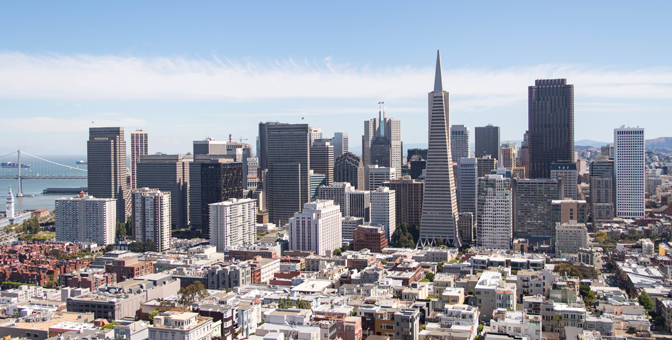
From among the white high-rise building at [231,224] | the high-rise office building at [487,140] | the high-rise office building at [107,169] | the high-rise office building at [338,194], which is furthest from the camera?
the high-rise office building at [487,140]

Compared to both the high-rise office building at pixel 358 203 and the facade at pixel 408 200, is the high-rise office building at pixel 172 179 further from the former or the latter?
the facade at pixel 408 200

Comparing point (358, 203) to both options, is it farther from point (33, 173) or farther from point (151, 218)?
point (33, 173)

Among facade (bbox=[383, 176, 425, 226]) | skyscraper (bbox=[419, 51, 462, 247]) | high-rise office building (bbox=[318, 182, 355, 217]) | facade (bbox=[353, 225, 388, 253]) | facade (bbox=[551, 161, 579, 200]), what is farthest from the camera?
facade (bbox=[551, 161, 579, 200])

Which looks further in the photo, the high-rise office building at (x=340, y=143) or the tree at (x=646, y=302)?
the high-rise office building at (x=340, y=143)

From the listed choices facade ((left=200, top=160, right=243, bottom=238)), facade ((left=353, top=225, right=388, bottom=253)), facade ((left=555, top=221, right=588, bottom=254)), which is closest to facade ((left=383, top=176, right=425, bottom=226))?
facade ((left=353, top=225, right=388, bottom=253))

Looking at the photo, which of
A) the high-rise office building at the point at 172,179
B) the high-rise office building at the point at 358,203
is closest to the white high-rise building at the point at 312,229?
the high-rise office building at the point at 358,203

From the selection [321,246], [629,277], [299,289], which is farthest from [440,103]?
[299,289]

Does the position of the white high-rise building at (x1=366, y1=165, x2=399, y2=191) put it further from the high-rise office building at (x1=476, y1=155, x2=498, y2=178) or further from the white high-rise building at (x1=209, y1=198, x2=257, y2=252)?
the white high-rise building at (x1=209, y1=198, x2=257, y2=252)
